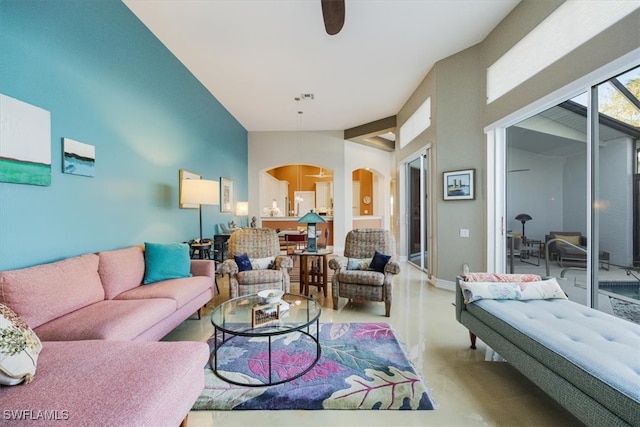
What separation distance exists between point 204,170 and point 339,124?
375cm

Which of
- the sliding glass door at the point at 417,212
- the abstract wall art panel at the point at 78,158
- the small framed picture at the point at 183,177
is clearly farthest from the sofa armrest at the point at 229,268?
the sliding glass door at the point at 417,212

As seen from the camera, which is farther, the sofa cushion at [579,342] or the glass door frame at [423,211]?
the glass door frame at [423,211]

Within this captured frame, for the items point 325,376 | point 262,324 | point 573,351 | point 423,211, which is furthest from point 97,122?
point 423,211

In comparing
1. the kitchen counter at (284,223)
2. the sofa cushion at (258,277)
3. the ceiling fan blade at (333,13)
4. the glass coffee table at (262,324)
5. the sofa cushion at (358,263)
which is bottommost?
the glass coffee table at (262,324)

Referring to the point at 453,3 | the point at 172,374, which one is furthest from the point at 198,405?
the point at 453,3

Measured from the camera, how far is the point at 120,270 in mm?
2486

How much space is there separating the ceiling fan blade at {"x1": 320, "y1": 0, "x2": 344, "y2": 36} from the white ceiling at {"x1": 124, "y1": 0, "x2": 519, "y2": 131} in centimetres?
81

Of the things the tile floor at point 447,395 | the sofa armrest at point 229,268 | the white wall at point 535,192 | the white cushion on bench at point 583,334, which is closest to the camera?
the white cushion on bench at point 583,334

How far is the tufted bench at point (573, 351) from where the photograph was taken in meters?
1.22

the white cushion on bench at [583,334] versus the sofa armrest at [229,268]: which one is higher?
the sofa armrest at [229,268]

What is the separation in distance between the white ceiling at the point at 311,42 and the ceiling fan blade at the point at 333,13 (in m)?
0.81

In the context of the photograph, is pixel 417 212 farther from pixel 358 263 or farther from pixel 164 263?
pixel 164 263

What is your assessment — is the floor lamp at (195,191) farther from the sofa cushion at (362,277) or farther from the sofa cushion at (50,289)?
the sofa cushion at (362,277)

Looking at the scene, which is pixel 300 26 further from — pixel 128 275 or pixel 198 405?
pixel 198 405
